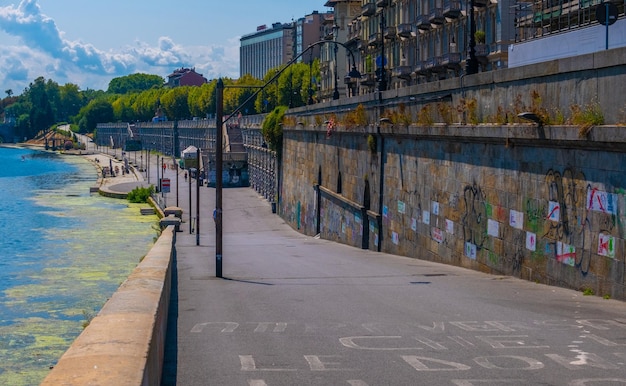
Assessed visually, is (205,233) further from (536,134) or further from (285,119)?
(536,134)

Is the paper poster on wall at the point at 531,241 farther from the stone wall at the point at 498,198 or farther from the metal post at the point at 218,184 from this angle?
the metal post at the point at 218,184

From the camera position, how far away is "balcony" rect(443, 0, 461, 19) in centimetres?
6297

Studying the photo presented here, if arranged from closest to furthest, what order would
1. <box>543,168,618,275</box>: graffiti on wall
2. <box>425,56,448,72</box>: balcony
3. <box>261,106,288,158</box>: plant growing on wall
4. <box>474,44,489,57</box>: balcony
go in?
<box>543,168,618,275</box>: graffiti on wall < <box>474,44,489,57</box>: balcony < <box>425,56,448,72</box>: balcony < <box>261,106,288,158</box>: plant growing on wall

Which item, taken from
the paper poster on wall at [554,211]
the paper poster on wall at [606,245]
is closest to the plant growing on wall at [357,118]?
the paper poster on wall at [554,211]

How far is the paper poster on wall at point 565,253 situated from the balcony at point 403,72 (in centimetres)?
5463

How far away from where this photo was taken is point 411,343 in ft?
42.7

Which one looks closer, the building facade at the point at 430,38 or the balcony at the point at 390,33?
the building facade at the point at 430,38

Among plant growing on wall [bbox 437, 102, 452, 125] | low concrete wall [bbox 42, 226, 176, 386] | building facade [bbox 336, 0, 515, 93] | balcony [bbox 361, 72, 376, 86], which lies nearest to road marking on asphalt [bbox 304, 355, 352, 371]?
low concrete wall [bbox 42, 226, 176, 386]

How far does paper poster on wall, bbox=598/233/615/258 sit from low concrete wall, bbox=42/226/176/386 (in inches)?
358

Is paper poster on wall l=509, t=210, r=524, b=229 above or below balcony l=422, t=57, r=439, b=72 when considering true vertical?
below

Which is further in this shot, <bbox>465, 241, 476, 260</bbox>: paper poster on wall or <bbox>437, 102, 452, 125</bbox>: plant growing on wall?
<bbox>437, 102, 452, 125</bbox>: plant growing on wall

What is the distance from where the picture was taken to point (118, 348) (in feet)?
24.9

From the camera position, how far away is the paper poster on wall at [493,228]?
23.1m

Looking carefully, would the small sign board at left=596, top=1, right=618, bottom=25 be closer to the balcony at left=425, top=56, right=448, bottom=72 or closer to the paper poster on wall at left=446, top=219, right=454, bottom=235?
the paper poster on wall at left=446, top=219, right=454, bottom=235
